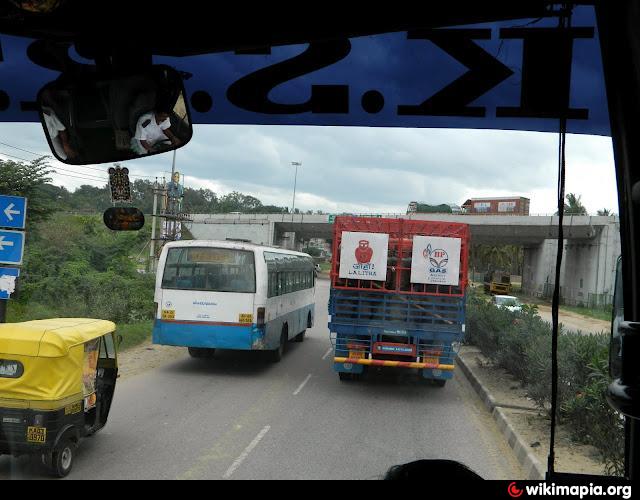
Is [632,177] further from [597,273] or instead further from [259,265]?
[259,265]

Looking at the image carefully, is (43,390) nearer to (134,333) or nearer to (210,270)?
(210,270)

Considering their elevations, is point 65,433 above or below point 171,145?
below

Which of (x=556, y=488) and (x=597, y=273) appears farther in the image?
(x=597, y=273)

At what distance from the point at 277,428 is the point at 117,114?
5777 mm

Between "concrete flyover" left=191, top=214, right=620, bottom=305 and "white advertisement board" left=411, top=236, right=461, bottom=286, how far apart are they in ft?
13.6

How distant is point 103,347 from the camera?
658cm

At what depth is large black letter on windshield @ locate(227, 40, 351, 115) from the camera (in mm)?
3549

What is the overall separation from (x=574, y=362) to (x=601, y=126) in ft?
14.1

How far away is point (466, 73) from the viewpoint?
3.52 m

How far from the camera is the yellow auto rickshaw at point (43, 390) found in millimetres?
5309

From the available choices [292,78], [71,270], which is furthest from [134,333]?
[292,78]

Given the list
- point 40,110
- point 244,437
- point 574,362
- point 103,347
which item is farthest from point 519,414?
point 40,110

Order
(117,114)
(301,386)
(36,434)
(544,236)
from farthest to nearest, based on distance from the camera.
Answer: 1. (301,386)
2. (36,434)
3. (544,236)
4. (117,114)

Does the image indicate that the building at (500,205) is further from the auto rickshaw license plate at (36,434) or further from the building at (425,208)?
the auto rickshaw license plate at (36,434)
